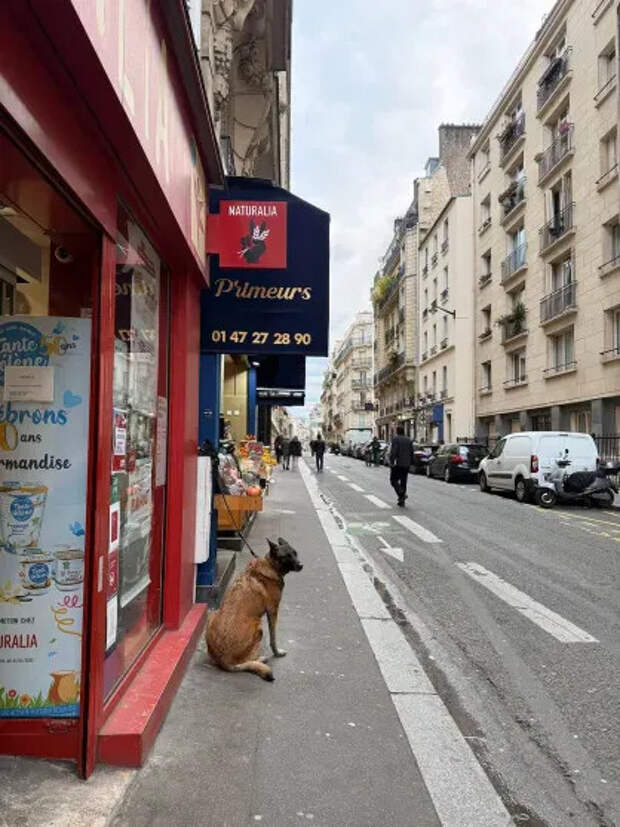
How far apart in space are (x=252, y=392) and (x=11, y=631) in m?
15.1

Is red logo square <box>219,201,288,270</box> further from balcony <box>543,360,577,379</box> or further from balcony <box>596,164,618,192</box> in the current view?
balcony <box>543,360,577,379</box>

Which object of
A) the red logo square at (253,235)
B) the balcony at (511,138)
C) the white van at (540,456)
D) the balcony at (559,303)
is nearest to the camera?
the red logo square at (253,235)

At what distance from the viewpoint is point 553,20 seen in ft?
86.0

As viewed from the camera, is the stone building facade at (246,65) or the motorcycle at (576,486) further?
the motorcycle at (576,486)

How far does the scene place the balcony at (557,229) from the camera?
81.3 ft

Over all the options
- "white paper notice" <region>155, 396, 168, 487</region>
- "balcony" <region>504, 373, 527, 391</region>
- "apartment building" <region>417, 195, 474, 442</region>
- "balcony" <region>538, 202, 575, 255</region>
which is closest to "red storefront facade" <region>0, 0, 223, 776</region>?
"white paper notice" <region>155, 396, 168, 487</region>

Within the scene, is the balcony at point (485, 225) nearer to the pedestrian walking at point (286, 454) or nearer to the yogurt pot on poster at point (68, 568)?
the pedestrian walking at point (286, 454)

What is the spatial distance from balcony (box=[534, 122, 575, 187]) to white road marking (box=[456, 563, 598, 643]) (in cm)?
2210

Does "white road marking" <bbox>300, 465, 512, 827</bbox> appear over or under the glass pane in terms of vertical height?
under

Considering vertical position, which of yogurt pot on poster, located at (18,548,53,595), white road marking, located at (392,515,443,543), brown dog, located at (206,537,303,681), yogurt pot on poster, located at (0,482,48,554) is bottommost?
white road marking, located at (392,515,443,543)

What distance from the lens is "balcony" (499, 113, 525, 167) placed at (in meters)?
30.1

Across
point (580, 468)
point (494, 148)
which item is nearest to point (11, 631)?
point (580, 468)

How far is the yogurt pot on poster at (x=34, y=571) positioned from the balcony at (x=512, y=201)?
30133mm

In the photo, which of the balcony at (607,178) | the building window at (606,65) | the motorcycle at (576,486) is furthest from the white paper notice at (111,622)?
the building window at (606,65)
